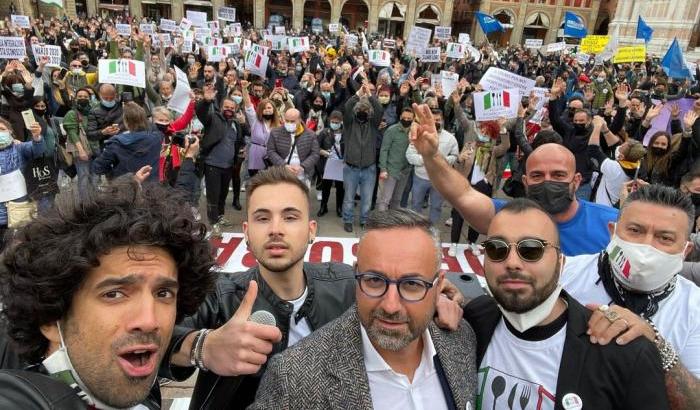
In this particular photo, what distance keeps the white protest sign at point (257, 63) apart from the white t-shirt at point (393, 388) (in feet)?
31.3

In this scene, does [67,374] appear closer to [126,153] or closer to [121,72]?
[126,153]

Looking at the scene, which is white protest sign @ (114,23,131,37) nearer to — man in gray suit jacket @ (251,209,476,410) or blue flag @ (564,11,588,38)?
blue flag @ (564,11,588,38)

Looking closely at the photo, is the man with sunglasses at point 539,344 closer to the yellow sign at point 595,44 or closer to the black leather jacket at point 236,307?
the black leather jacket at point 236,307

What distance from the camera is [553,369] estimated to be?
5.34 ft

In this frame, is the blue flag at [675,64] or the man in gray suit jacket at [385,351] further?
the blue flag at [675,64]

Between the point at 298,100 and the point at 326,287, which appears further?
the point at 298,100

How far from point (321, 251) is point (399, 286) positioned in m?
4.46

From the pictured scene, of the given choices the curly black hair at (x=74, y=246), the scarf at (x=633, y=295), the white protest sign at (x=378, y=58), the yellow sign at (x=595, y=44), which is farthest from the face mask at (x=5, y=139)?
the yellow sign at (x=595, y=44)

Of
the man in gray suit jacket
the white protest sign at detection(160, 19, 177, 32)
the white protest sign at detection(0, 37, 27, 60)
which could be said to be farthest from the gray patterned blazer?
the white protest sign at detection(160, 19, 177, 32)

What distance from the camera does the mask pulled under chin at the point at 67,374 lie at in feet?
4.25

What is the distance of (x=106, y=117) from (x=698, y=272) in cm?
662

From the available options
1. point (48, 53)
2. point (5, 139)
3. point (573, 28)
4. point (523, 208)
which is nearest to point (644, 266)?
point (523, 208)

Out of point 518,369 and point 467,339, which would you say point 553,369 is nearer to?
point 518,369

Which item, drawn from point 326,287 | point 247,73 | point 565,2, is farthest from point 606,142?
point 565,2
